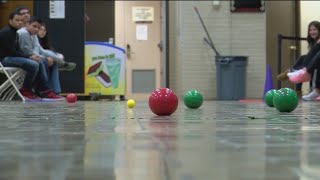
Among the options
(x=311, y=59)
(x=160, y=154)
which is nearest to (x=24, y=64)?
(x=311, y=59)

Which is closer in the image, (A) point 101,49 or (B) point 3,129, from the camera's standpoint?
(B) point 3,129

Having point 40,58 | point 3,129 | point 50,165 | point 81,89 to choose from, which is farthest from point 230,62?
point 50,165

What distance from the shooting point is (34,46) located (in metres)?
6.56

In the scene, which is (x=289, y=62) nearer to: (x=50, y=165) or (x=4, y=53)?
(x=4, y=53)

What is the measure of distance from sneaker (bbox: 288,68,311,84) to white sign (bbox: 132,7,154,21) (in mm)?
3982

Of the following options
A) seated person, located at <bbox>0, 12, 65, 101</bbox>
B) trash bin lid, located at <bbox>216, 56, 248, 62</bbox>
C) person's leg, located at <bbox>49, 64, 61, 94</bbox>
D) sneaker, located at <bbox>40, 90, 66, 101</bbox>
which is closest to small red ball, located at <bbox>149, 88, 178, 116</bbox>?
seated person, located at <bbox>0, 12, 65, 101</bbox>

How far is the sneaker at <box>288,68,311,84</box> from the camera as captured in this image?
6262mm

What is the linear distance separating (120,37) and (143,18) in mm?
600

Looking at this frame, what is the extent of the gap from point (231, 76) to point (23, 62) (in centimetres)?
332

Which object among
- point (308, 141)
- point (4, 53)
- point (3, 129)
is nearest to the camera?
point (308, 141)

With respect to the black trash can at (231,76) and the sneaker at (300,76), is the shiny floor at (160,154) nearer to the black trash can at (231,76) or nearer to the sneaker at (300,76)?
the sneaker at (300,76)

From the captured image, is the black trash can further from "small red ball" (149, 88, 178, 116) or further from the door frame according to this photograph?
"small red ball" (149, 88, 178, 116)

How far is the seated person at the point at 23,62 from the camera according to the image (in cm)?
604

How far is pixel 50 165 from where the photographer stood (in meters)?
1.09
